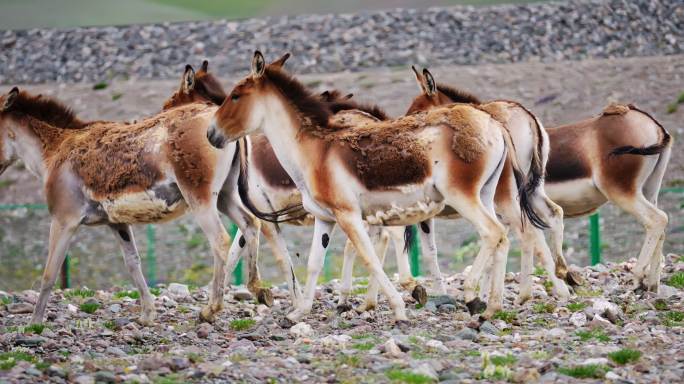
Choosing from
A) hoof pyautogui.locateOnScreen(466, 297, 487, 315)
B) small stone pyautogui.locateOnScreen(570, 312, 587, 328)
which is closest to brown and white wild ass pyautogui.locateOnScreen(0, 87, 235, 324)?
hoof pyautogui.locateOnScreen(466, 297, 487, 315)

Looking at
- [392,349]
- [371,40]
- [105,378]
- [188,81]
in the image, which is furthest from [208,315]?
[371,40]

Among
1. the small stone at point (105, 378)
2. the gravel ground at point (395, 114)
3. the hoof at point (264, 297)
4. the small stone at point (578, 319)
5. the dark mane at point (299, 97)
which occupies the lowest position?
the gravel ground at point (395, 114)

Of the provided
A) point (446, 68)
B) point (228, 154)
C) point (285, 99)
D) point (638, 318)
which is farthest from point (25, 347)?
point (446, 68)

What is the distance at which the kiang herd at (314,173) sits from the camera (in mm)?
12078

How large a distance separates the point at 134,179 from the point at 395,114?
1968 centimetres

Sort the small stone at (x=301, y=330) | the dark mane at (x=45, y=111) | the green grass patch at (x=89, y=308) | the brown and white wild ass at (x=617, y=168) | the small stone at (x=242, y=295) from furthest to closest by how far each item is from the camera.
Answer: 1. the small stone at (x=242, y=295)
2. the brown and white wild ass at (x=617, y=168)
3. the green grass patch at (x=89, y=308)
4. the dark mane at (x=45, y=111)
5. the small stone at (x=301, y=330)

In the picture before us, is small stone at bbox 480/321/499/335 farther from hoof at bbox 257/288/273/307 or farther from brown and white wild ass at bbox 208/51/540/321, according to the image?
hoof at bbox 257/288/273/307

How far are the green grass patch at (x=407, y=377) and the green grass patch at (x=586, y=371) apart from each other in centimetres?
118

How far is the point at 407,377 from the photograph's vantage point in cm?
910

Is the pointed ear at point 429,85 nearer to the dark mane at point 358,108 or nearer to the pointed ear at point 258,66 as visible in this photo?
the dark mane at point 358,108

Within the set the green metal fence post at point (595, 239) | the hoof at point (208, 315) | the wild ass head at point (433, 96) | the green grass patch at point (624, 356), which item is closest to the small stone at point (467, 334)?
the green grass patch at point (624, 356)

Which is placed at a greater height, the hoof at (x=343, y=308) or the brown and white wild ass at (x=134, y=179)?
the brown and white wild ass at (x=134, y=179)

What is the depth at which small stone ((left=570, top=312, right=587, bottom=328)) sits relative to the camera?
1190 centimetres

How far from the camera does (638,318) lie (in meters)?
12.3
